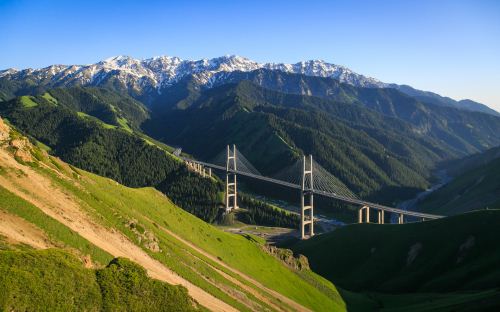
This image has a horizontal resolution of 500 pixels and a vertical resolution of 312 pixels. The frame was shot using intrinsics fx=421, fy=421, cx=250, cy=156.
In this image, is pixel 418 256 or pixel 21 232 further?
pixel 418 256

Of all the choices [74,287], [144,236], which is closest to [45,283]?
[74,287]

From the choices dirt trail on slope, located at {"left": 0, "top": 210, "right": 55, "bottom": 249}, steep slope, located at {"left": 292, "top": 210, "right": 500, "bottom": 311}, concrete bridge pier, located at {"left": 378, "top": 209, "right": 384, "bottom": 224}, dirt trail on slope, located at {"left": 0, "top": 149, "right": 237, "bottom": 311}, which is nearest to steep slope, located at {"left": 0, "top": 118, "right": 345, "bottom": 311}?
dirt trail on slope, located at {"left": 0, "top": 149, "right": 237, "bottom": 311}

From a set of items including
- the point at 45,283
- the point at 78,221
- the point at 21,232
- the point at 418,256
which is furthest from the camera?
the point at 418,256

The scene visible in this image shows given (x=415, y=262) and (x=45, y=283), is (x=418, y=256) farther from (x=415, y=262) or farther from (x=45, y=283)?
(x=45, y=283)

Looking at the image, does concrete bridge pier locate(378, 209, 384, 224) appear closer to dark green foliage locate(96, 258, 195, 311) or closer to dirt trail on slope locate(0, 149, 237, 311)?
dirt trail on slope locate(0, 149, 237, 311)

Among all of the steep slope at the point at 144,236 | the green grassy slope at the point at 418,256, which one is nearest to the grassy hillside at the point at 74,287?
the steep slope at the point at 144,236

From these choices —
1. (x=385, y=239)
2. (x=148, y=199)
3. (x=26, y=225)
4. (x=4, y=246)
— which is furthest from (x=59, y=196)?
(x=385, y=239)

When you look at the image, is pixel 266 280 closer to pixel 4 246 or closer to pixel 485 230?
pixel 4 246

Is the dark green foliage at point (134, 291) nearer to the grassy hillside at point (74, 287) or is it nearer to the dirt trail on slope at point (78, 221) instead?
the grassy hillside at point (74, 287)
